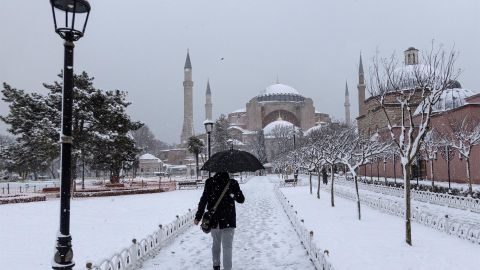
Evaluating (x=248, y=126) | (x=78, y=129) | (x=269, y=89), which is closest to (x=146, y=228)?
(x=78, y=129)

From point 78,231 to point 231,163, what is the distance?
6594 mm

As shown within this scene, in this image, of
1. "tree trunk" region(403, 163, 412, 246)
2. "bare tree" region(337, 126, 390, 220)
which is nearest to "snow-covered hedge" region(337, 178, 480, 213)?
"bare tree" region(337, 126, 390, 220)

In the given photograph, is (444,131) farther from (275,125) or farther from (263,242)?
(275,125)

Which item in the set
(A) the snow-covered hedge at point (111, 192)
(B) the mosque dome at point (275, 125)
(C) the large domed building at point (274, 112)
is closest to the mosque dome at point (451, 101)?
(A) the snow-covered hedge at point (111, 192)

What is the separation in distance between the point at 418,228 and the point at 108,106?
19558mm

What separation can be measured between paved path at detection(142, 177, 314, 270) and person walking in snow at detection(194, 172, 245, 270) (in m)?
0.88

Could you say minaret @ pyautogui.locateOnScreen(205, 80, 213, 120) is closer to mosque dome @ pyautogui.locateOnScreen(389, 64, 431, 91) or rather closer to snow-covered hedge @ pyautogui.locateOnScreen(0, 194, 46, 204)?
snow-covered hedge @ pyautogui.locateOnScreen(0, 194, 46, 204)

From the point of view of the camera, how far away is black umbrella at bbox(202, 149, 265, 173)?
20.6 ft

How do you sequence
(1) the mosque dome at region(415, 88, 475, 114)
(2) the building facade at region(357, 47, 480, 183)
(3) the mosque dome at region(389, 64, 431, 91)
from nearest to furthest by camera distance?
1. (3) the mosque dome at region(389, 64, 431, 91)
2. (2) the building facade at region(357, 47, 480, 183)
3. (1) the mosque dome at region(415, 88, 475, 114)

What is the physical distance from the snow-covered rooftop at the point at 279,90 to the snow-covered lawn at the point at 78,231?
78.9 m

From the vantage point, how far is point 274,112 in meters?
91.4

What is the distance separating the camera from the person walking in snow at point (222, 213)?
5961mm

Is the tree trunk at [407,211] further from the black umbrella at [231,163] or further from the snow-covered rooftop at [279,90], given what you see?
the snow-covered rooftop at [279,90]

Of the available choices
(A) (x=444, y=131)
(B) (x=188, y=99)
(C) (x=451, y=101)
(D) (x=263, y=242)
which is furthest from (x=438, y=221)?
(B) (x=188, y=99)
